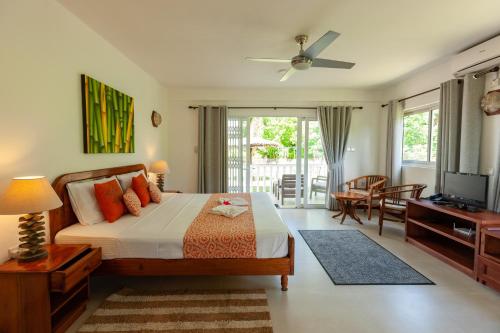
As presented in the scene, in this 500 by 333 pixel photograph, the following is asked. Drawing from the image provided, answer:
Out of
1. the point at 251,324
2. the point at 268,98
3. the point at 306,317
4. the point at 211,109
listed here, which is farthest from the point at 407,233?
the point at 211,109

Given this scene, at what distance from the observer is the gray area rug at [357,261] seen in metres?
2.36

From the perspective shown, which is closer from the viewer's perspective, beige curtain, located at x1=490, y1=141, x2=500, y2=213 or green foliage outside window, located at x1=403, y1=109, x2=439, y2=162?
beige curtain, located at x1=490, y1=141, x2=500, y2=213

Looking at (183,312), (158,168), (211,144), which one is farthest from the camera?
(211,144)

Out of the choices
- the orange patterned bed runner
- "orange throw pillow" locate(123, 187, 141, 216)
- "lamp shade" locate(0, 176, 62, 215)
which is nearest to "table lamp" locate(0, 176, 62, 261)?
"lamp shade" locate(0, 176, 62, 215)

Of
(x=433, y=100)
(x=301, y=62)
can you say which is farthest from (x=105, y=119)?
(x=433, y=100)

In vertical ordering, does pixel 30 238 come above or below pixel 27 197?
below

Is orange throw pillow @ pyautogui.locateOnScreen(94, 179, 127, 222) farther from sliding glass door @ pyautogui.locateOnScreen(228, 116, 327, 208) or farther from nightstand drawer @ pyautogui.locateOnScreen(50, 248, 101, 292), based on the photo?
sliding glass door @ pyautogui.locateOnScreen(228, 116, 327, 208)

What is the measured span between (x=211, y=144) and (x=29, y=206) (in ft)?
11.3

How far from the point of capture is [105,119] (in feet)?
8.95

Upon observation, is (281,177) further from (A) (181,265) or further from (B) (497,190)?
(A) (181,265)

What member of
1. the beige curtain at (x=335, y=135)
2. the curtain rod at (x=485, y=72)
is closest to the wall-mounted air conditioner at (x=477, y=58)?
the curtain rod at (x=485, y=72)

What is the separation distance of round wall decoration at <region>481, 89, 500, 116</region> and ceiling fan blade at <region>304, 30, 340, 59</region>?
2.18 m

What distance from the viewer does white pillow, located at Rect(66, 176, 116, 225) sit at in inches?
86.1

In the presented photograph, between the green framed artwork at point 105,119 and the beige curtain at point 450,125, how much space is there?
170 inches
